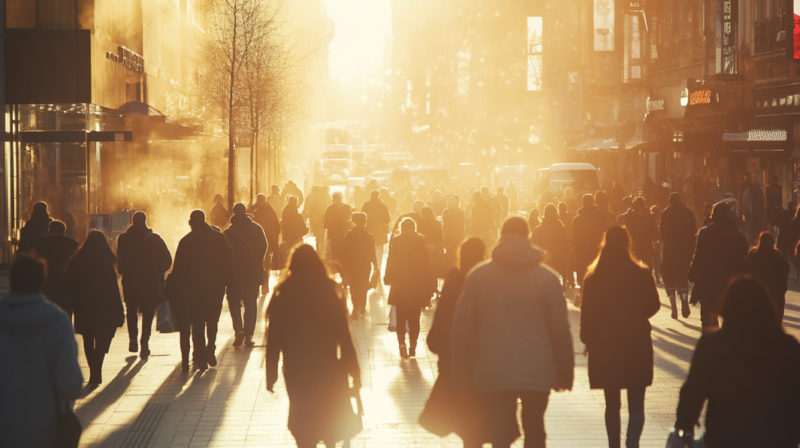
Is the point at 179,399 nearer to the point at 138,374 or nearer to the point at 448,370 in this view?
the point at 138,374

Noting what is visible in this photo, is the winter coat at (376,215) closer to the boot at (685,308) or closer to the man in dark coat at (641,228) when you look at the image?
the man in dark coat at (641,228)

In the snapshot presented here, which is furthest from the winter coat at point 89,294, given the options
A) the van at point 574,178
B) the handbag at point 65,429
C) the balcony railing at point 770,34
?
the balcony railing at point 770,34

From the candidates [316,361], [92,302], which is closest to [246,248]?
[92,302]

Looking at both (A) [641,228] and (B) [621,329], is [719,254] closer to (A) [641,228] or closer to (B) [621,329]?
(A) [641,228]

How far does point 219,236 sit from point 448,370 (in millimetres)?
5062

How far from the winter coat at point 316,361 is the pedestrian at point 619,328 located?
5.97 feet

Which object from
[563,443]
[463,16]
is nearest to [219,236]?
[563,443]

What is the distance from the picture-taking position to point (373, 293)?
749 inches

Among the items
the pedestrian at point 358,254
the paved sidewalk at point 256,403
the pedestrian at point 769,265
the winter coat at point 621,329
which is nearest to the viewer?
the winter coat at point 621,329

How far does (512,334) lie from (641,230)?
35.7 ft

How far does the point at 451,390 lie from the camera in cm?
632

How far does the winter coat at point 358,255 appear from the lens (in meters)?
14.7

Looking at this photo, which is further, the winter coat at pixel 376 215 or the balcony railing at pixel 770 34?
the balcony railing at pixel 770 34

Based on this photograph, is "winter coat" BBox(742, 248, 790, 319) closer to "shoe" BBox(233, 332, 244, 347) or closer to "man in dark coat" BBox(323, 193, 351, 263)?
"shoe" BBox(233, 332, 244, 347)
